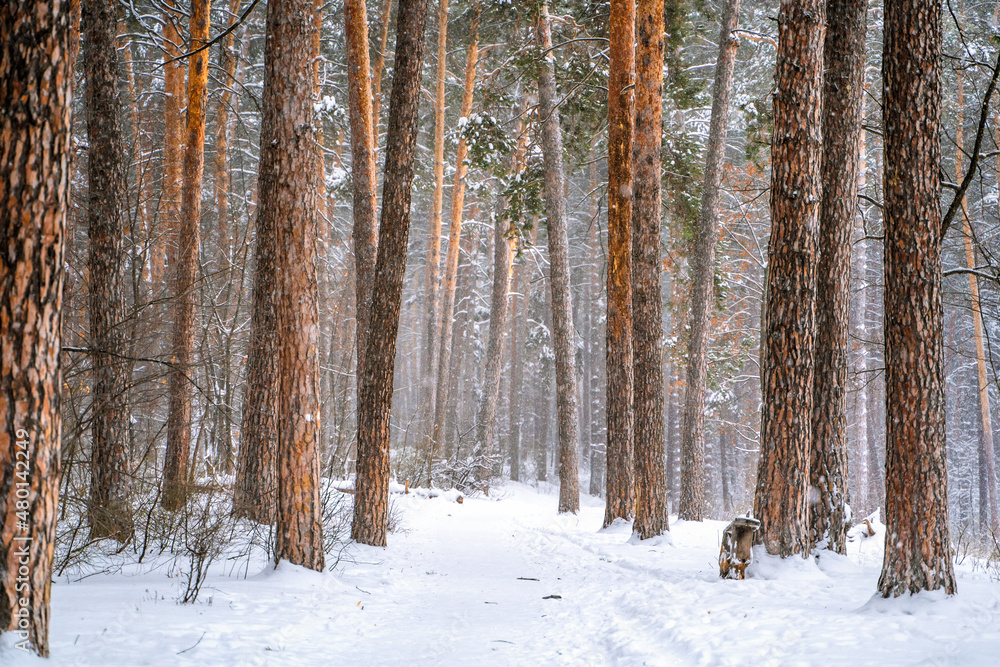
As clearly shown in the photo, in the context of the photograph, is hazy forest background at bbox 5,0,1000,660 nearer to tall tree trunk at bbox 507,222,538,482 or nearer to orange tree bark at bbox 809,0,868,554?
orange tree bark at bbox 809,0,868,554

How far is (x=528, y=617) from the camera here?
528cm

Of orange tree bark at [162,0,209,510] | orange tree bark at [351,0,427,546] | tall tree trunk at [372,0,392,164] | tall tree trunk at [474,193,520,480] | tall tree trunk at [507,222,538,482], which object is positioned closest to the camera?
orange tree bark at [351,0,427,546]

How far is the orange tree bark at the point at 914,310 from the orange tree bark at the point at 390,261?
491 cm

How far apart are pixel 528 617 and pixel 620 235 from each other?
6241mm

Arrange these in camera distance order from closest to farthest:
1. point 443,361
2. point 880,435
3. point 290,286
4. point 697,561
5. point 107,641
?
Answer: point 107,641
point 290,286
point 697,561
point 443,361
point 880,435

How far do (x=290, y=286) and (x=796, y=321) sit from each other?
14.8 ft

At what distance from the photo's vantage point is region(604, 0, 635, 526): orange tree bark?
390 inches

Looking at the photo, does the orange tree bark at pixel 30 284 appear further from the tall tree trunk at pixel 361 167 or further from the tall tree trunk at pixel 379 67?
the tall tree trunk at pixel 379 67

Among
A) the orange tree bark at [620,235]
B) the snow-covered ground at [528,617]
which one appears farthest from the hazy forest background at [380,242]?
the snow-covered ground at [528,617]

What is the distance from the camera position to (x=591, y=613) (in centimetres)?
529

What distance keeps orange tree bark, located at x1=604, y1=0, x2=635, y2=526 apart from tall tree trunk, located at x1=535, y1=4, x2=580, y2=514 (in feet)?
8.51

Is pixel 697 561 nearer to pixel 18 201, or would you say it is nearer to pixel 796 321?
pixel 796 321

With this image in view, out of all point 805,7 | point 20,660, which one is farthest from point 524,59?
point 20,660
